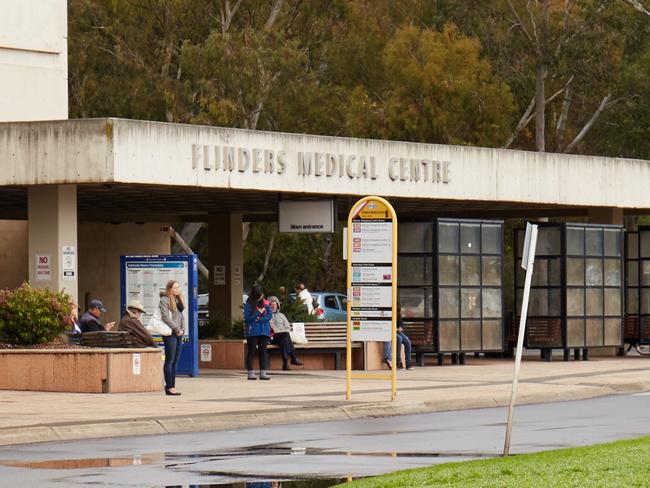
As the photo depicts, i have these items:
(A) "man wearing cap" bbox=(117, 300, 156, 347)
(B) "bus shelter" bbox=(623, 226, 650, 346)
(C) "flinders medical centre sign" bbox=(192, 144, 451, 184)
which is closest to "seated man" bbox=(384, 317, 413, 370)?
(C) "flinders medical centre sign" bbox=(192, 144, 451, 184)

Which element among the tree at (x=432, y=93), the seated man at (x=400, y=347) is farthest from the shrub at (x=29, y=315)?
the tree at (x=432, y=93)

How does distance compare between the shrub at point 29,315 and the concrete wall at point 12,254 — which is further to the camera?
the concrete wall at point 12,254

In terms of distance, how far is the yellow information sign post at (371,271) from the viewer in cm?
2270

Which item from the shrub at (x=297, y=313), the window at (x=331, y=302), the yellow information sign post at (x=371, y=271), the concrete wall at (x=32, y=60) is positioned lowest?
the window at (x=331, y=302)

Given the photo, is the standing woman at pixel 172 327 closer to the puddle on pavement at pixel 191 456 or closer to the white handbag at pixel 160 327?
the white handbag at pixel 160 327

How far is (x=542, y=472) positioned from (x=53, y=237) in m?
15.8

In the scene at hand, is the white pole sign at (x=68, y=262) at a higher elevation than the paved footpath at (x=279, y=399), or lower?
higher

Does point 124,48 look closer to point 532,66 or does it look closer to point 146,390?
point 532,66

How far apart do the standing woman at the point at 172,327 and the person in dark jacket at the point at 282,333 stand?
5.99m

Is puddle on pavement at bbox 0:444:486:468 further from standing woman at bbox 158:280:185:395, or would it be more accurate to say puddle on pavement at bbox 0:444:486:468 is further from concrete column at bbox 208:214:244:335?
concrete column at bbox 208:214:244:335

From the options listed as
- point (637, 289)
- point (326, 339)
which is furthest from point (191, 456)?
point (637, 289)

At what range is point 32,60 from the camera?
36094mm

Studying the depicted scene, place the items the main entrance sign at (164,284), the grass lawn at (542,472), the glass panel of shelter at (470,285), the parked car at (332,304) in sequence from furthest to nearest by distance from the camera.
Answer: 1. the parked car at (332,304)
2. the glass panel of shelter at (470,285)
3. the main entrance sign at (164,284)
4. the grass lawn at (542,472)

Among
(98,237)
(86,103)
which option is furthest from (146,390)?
(86,103)
